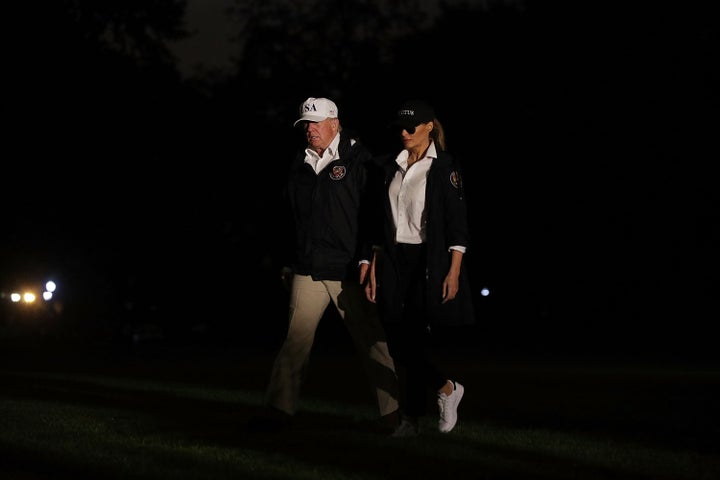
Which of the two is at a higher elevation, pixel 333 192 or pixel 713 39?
pixel 713 39

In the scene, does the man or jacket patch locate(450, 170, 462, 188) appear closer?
jacket patch locate(450, 170, 462, 188)

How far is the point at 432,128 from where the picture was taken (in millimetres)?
8602

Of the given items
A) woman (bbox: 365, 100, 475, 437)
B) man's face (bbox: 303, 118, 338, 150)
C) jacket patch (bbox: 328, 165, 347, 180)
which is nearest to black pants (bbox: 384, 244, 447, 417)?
woman (bbox: 365, 100, 475, 437)

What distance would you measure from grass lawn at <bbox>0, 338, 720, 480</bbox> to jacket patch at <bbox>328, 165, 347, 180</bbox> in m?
1.56

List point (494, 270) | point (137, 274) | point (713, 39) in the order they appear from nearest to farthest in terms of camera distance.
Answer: point (713, 39) < point (494, 270) < point (137, 274)

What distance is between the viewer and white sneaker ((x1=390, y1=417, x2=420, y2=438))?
8297mm

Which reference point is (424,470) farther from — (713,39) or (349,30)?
(349,30)

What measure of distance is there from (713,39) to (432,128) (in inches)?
1345

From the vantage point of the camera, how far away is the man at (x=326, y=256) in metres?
8.80

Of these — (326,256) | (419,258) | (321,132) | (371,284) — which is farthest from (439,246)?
(321,132)

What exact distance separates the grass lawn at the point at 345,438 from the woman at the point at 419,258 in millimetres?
433

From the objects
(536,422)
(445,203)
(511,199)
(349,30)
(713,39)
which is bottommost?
(536,422)

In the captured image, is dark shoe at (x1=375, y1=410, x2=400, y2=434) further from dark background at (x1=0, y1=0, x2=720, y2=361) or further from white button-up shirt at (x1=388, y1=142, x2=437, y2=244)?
dark background at (x1=0, y1=0, x2=720, y2=361)

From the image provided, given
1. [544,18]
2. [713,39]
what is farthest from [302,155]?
[544,18]
